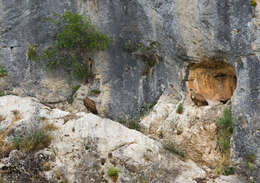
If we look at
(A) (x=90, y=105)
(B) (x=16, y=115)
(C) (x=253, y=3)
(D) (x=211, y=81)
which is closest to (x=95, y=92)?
(A) (x=90, y=105)

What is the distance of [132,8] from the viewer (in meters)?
13.8

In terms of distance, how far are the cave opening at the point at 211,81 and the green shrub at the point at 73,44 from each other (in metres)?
4.06

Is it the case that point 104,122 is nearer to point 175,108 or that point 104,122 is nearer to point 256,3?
point 175,108

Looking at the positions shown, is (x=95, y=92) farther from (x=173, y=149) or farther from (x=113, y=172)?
(x=113, y=172)

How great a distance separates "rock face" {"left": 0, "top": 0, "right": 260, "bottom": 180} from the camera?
10844 millimetres

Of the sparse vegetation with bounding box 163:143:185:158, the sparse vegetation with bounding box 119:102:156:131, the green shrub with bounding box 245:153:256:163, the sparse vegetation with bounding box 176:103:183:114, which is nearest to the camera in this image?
the green shrub with bounding box 245:153:256:163

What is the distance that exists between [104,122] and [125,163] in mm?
1890

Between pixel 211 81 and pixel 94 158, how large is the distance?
596 centimetres

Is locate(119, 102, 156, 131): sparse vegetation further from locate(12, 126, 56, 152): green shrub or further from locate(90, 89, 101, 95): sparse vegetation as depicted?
locate(12, 126, 56, 152): green shrub

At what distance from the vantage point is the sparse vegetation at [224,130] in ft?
35.5

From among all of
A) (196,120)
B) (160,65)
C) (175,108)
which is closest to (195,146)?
Result: (196,120)

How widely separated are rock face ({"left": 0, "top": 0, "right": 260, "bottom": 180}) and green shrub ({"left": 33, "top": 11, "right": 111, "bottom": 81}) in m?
0.41

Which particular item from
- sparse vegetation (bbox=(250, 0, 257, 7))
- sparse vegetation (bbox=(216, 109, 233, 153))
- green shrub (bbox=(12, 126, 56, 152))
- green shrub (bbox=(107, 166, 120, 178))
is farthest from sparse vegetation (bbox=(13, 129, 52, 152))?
sparse vegetation (bbox=(250, 0, 257, 7))

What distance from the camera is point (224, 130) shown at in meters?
11.0
